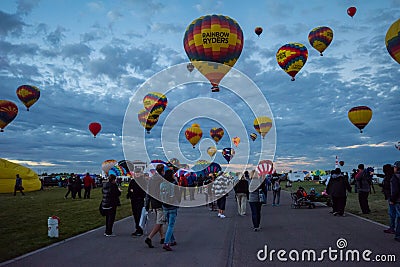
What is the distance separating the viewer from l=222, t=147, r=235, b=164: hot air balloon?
56438 mm

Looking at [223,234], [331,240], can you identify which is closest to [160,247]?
[223,234]

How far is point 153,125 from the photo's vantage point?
4138cm

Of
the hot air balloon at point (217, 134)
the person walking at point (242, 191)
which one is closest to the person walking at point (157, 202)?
the person walking at point (242, 191)

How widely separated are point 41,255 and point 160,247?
2.70 metres

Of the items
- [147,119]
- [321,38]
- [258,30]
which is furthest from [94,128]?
[321,38]

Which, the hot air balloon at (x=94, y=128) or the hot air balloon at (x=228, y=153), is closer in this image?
the hot air balloon at (x=94, y=128)

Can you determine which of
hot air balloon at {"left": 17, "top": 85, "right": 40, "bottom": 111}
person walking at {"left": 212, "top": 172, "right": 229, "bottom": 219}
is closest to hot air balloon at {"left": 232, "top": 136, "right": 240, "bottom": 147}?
hot air balloon at {"left": 17, "top": 85, "right": 40, "bottom": 111}

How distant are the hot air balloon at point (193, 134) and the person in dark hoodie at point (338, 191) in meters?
33.8

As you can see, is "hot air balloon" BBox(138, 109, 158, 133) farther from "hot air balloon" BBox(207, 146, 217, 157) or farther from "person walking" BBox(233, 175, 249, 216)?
"person walking" BBox(233, 175, 249, 216)

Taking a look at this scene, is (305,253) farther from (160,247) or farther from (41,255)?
(41,255)

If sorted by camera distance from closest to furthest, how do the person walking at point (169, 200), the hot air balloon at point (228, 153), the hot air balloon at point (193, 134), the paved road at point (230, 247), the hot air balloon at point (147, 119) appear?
the paved road at point (230, 247) < the person walking at point (169, 200) < the hot air balloon at point (147, 119) < the hot air balloon at point (193, 134) < the hot air balloon at point (228, 153)

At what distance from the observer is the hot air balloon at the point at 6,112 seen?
130ft

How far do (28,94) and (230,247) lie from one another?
3726 cm

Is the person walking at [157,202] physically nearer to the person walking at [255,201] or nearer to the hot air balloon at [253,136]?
the person walking at [255,201]
